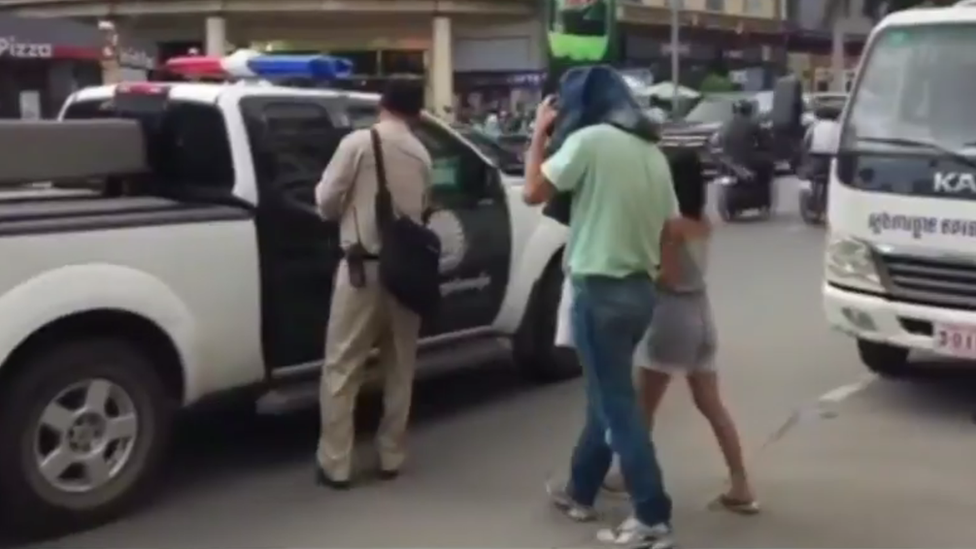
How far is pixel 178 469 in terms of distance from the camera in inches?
264

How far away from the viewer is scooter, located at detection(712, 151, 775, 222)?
18391mm

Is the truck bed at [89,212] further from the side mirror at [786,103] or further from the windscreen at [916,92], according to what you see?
the side mirror at [786,103]

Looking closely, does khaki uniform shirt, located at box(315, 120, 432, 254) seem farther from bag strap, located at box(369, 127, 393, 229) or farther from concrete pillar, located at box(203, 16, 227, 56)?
concrete pillar, located at box(203, 16, 227, 56)

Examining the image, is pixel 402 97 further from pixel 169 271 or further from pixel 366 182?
pixel 169 271

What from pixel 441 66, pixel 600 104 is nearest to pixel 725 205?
pixel 600 104

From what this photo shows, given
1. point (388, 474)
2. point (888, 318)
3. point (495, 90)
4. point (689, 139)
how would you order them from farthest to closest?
point (495, 90) < point (689, 139) < point (888, 318) < point (388, 474)

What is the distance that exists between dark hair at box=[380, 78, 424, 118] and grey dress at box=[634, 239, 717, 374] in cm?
148

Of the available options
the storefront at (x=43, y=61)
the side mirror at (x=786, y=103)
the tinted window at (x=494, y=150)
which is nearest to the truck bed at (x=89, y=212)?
the tinted window at (x=494, y=150)

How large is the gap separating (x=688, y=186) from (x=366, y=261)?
150 centimetres

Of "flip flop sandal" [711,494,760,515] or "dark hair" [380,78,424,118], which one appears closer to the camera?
"flip flop sandal" [711,494,760,515]

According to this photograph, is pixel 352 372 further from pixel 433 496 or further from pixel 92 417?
pixel 92 417

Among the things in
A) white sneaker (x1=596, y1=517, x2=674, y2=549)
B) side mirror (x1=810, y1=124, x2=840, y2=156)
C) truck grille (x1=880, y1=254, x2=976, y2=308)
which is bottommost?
white sneaker (x1=596, y1=517, x2=674, y2=549)

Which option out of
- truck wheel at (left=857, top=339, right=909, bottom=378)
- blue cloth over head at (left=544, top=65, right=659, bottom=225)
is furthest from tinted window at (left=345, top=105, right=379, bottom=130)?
truck wheel at (left=857, top=339, right=909, bottom=378)

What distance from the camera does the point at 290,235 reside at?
6.41 metres
